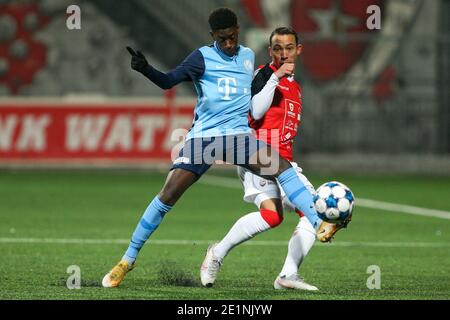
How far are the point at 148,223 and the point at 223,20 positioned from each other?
1694 millimetres

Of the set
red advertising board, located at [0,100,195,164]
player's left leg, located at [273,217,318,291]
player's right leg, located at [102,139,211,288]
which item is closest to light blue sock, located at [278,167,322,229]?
player's left leg, located at [273,217,318,291]

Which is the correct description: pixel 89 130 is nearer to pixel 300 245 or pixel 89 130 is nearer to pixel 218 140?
pixel 218 140

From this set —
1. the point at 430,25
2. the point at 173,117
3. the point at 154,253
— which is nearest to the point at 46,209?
the point at 154,253

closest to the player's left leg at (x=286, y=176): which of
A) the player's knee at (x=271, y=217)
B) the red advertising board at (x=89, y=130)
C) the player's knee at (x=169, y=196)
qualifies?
the player's knee at (x=271, y=217)

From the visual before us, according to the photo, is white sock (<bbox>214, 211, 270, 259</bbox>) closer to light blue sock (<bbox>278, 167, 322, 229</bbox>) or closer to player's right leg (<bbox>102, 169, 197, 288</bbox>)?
light blue sock (<bbox>278, 167, 322, 229</bbox>)

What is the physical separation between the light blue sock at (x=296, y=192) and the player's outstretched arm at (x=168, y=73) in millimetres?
1051

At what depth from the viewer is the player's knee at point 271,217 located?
30.7 ft

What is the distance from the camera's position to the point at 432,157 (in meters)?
25.7

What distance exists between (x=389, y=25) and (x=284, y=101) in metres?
19.7

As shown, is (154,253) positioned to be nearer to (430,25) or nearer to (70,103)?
(70,103)

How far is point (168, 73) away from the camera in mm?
8969

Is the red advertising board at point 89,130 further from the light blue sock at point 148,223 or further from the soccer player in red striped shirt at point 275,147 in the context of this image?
the light blue sock at point 148,223

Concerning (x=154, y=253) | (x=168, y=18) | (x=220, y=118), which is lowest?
(x=154, y=253)
